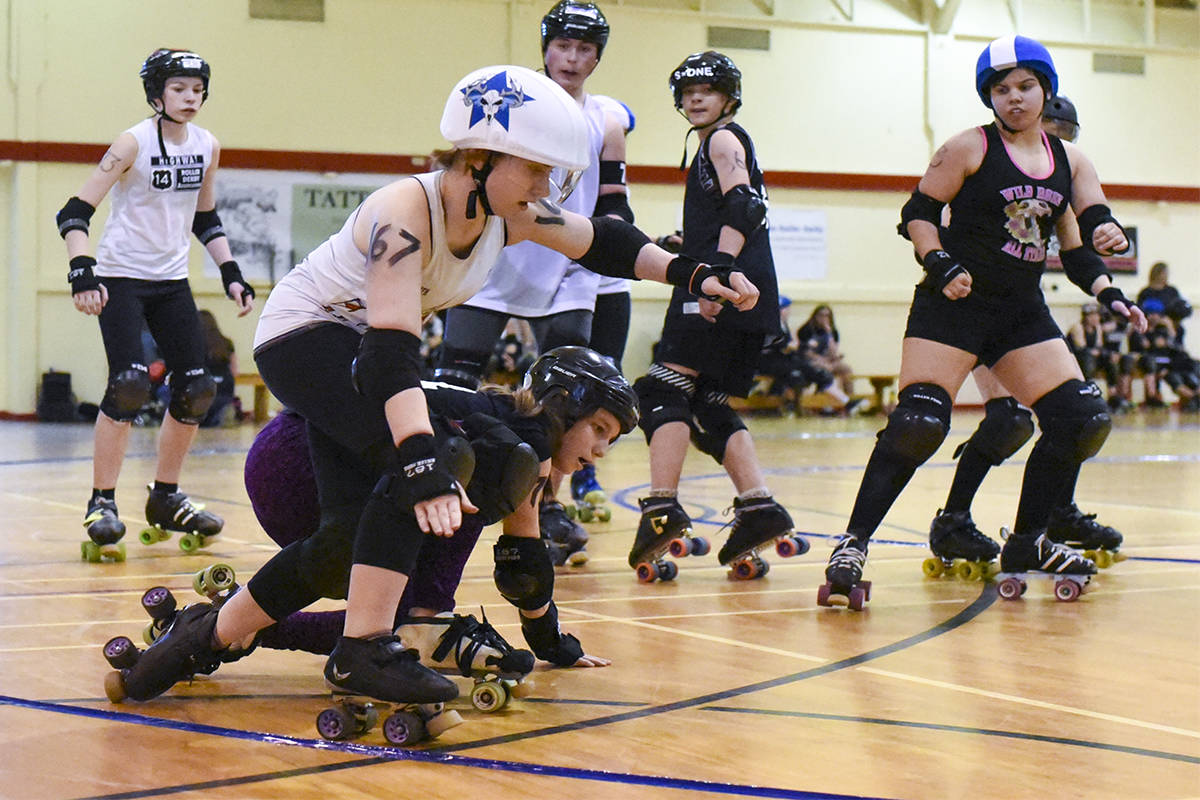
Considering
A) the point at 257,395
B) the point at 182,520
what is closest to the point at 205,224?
the point at 182,520

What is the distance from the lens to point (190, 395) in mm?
5133

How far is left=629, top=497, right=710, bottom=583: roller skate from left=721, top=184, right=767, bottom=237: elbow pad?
0.86 metres

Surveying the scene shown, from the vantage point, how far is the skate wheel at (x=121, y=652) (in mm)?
2742

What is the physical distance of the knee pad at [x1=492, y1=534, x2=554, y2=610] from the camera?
2.90 m

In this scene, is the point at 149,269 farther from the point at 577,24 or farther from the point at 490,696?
the point at 490,696

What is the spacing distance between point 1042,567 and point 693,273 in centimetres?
191

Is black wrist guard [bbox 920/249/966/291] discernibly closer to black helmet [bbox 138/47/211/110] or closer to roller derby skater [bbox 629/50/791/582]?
roller derby skater [bbox 629/50/791/582]

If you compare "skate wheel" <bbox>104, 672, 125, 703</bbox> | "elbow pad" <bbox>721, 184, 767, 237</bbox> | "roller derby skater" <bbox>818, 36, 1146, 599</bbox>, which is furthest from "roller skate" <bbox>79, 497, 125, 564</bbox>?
"roller derby skater" <bbox>818, 36, 1146, 599</bbox>

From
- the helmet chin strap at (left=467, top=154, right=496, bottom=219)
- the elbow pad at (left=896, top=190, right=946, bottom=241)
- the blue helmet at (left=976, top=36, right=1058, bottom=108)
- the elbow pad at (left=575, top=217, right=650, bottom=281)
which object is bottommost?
the elbow pad at (left=575, top=217, right=650, bottom=281)

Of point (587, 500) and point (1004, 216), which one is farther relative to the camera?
point (587, 500)

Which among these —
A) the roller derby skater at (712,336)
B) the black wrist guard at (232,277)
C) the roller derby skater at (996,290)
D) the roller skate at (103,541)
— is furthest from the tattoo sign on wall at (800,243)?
the roller skate at (103,541)

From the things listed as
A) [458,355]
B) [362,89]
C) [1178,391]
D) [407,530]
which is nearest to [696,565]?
[458,355]

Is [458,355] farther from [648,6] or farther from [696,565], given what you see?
[648,6]

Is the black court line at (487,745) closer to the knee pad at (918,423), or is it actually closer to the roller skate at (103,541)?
the knee pad at (918,423)
